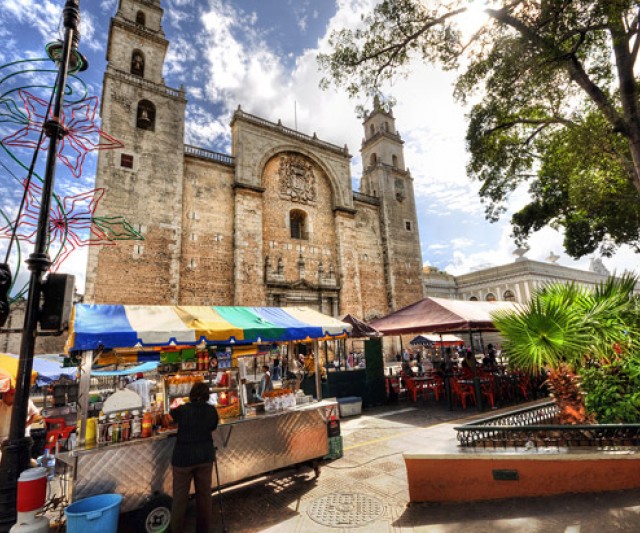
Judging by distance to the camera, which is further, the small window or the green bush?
the small window

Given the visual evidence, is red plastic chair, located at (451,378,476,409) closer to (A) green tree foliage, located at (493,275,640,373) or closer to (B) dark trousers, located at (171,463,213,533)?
(A) green tree foliage, located at (493,275,640,373)

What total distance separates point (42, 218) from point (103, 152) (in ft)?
51.8

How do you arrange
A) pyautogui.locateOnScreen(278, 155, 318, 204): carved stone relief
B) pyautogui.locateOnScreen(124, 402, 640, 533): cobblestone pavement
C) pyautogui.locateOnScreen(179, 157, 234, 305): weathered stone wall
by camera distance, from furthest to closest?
pyautogui.locateOnScreen(278, 155, 318, 204): carved stone relief < pyautogui.locateOnScreen(179, 157, 234, 305): weathered stone wall < pyautogui.locateOnScreen(124, 402, 640, 533): cobblestone pavement

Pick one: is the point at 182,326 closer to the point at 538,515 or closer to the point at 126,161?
the point at 538,515

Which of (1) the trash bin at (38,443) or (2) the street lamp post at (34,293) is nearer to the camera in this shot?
(2) the street lamp post at (34,293)

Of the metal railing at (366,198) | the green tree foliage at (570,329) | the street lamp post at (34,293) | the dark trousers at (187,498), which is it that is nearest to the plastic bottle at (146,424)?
the dark trousers at (187,498)

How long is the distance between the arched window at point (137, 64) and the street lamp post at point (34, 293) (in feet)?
60.9

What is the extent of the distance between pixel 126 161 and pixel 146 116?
121 inches

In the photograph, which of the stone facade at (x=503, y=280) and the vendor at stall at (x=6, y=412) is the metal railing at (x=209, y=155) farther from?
the stone facade at (x=503, y=280)

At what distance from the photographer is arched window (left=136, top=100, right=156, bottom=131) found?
18156 millimetres

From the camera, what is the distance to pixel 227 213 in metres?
19.8

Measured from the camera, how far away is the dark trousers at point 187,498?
3.59 meters

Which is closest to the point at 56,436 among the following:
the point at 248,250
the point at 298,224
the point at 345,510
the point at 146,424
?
the point at 146,424

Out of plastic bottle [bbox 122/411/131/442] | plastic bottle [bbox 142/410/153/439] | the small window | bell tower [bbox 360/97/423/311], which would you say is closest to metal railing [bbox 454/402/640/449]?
plastic bottle [bbox 142/410/153/439]
